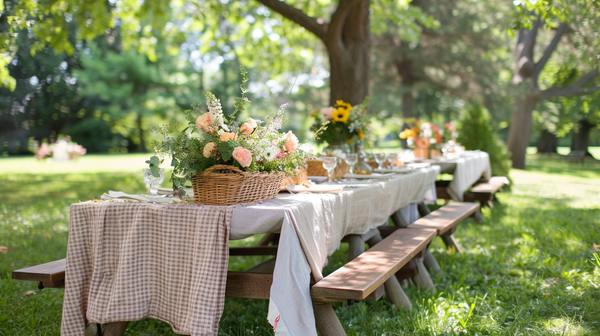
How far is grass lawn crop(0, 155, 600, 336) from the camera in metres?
2.96

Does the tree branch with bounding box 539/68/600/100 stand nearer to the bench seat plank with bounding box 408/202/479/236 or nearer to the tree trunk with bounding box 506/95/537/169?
the tree trunk with bounding box 506/95/537/169

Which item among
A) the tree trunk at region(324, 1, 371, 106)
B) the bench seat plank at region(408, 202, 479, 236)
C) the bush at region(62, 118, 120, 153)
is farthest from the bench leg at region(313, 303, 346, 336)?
the bush at region(62, 118, 120, 153)

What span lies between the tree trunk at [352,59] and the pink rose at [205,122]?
4.35 metres

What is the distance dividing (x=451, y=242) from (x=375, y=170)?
1.22m

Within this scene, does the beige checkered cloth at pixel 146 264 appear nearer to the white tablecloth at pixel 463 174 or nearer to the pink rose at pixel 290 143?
the pink rose at pixel 290 143

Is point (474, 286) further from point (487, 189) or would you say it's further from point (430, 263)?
point (487, 189)

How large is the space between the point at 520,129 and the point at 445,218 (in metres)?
13.6

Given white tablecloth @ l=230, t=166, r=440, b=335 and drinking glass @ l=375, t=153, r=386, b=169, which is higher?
drinking glass @ l=375, t=153, r=386, b=169

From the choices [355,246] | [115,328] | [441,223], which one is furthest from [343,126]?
[115,328]

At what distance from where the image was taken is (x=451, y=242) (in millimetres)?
4762

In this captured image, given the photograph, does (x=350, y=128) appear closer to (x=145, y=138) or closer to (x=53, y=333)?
(x=53, y=333)

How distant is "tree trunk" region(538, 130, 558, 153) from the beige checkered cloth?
29.3 metres

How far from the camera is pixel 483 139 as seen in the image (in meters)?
9.20

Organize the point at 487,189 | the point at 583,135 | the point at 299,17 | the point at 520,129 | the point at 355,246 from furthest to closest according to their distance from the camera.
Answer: the point at 583,135 → the point at 520,129 → the point at 487,189 → the point at 299,17 → the point at 355,246
